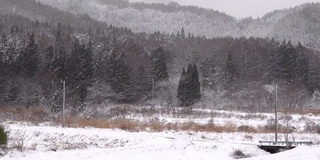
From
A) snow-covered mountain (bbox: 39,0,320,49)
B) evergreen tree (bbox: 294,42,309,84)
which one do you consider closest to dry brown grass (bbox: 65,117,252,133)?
evergreen tree (bbox: 294,42,309,84)

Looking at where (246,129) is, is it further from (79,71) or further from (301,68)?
(301,68)

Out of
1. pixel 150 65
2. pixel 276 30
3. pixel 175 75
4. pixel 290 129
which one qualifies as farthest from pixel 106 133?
pixel 276 30

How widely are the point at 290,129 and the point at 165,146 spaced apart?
13447 millimetres

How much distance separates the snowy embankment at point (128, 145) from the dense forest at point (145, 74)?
73.4ft

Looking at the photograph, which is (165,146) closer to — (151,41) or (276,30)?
(151,41)

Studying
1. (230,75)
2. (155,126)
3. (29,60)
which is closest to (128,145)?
(155,126)

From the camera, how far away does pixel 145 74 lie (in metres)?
69.1

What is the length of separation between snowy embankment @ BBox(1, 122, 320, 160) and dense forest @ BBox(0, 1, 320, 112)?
22373mm

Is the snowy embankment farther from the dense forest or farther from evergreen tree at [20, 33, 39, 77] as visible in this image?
evergreen tree at [20, 33, 39, 77]

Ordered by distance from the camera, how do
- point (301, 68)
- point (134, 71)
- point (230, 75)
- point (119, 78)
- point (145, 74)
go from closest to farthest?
point (119, 78)
point (134, 71)
point (145, 74)
point (230, 75)
point (301, 68)

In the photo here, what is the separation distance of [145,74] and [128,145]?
154 feet

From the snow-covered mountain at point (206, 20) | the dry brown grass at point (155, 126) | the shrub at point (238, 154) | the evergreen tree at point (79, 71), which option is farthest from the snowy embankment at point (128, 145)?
the snow-covered mountain at point (206, 20)

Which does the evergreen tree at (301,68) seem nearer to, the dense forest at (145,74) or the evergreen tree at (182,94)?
the dense forest at (145,74)

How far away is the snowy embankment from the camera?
18.2m
